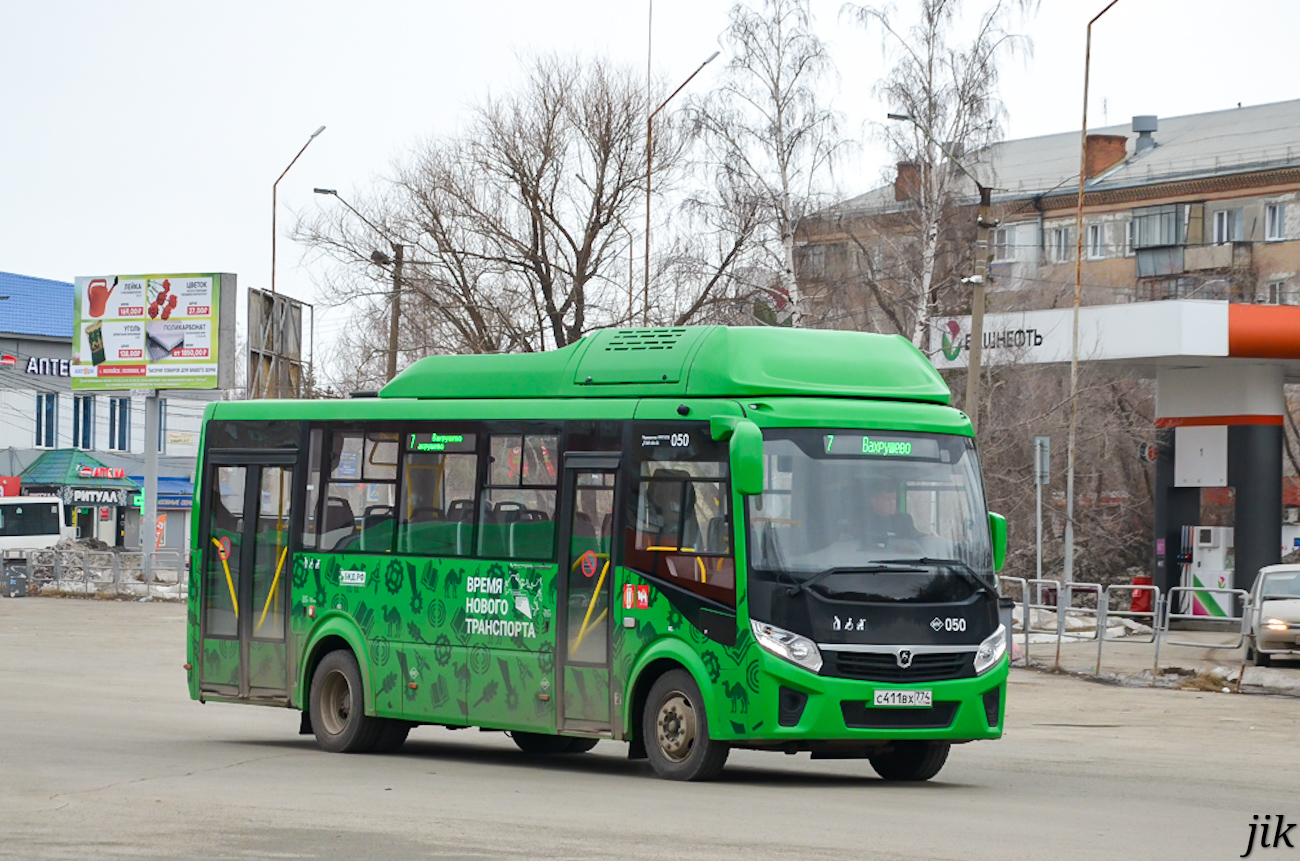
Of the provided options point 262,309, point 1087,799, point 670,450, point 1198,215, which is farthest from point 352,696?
point 1198,215

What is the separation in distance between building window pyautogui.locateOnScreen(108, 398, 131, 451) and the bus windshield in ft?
228

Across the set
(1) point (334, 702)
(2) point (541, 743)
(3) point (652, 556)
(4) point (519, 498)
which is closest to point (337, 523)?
(1) point (334, 702)

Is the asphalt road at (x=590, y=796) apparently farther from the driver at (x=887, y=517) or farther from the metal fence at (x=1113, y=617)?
the metal fence at (x=1113, y=617)

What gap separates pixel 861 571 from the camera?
480 inches

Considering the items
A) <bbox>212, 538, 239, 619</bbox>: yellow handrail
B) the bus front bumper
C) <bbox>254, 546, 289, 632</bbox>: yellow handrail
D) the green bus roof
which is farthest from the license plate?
<bbox>212, 538, 239, 619</bbox>: yellow handrail

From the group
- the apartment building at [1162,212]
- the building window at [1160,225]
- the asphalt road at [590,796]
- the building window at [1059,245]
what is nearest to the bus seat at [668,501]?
the asphalt road at [590,796]

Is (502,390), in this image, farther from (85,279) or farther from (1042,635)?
(85,279)

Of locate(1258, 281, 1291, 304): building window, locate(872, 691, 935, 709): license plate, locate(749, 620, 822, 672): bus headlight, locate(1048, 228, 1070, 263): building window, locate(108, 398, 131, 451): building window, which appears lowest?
locate(872, 691, 935, 709): license plate

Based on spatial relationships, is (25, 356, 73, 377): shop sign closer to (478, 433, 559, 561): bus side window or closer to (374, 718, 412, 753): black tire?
(374, 718, 412, 753): black tire

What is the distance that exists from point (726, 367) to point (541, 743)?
428 centimetres

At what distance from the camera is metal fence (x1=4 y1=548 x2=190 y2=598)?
48.2 metres

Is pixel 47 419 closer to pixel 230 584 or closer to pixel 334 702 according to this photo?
pixel 230 584

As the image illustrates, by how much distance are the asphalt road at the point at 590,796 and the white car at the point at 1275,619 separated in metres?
4.74

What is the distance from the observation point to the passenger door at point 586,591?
42.9ft
